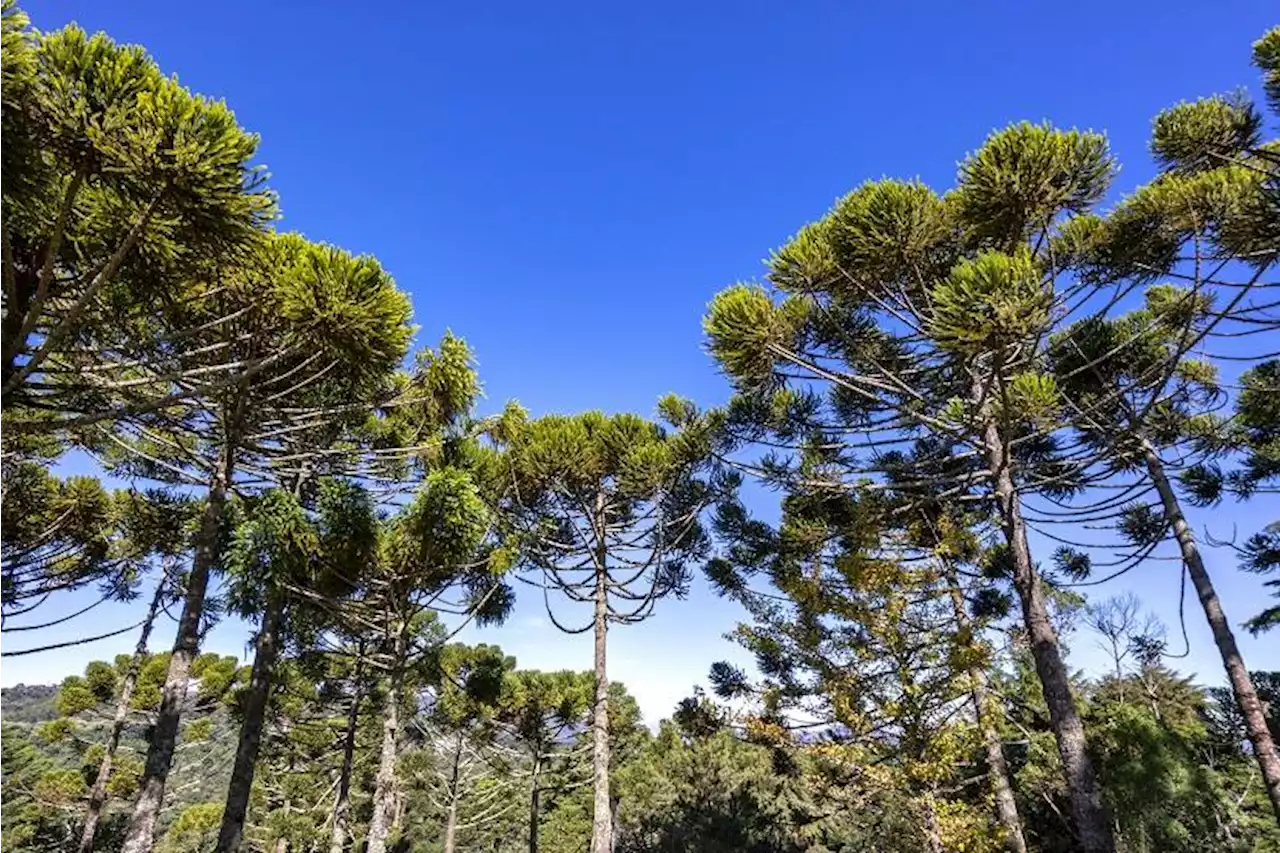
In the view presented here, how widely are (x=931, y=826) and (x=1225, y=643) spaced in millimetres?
5712

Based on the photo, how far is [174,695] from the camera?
7.53 meters

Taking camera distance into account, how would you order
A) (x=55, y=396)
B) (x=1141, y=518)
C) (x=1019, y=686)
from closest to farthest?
(x=55, y=396)
(x=1141, y=518)
(x=1019, y=686)

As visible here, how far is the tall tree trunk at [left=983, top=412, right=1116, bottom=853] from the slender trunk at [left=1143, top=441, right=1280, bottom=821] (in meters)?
3.90

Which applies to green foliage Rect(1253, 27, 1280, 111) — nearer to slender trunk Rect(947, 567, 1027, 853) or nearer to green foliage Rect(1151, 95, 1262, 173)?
green foliage Rect(1151, 95, 1262, 173)

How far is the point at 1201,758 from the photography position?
18.2 m

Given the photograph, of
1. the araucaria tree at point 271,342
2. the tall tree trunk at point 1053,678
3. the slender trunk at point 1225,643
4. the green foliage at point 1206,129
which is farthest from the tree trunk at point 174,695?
the slender trunk at point 1225,643

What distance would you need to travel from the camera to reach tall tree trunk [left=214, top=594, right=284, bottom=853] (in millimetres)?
8125

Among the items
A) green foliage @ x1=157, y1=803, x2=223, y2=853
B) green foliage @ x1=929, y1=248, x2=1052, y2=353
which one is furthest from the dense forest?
green foliage @ x1=157, y1=803, x2=223, y2=853

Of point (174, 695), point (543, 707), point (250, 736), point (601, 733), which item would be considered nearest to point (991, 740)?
point (601, 733)

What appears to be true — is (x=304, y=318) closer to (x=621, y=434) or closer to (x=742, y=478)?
(x=621, y=434)

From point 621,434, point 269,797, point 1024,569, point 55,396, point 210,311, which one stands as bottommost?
point 269,797

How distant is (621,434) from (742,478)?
260cm

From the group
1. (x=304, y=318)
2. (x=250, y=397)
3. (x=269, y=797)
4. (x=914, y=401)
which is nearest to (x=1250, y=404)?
(x=914, y=401)

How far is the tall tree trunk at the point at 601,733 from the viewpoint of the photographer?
10588 millimetres
